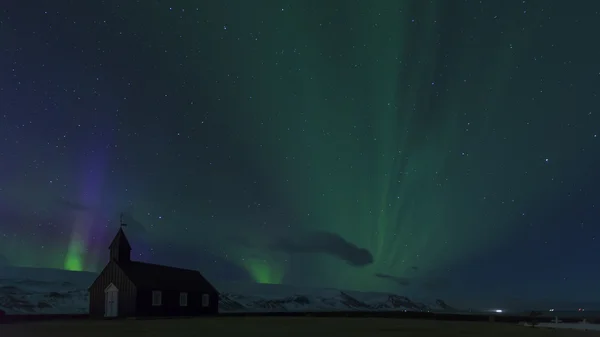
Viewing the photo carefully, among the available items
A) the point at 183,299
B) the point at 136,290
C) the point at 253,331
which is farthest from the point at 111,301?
the point at 253,331

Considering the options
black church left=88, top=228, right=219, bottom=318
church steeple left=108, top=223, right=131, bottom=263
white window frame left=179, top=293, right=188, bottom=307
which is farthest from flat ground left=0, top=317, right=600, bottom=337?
white window frame left=179, top=293, right=188, bottom=307

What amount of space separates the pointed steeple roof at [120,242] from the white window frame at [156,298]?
556 centimetres

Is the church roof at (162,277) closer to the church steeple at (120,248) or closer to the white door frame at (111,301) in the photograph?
the church steeple at (120,248)

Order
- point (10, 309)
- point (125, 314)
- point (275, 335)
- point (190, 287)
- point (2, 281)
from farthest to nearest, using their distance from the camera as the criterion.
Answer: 1. point (2, 281)
2. point (10, 309)
3. point (190, 287)
4. point (125, 314)
5. point (275, 335)

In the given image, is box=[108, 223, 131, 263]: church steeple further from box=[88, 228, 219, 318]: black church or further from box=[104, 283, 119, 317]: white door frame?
box=[104, 283, 119, 317]: white door frame

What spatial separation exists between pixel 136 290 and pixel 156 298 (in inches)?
119

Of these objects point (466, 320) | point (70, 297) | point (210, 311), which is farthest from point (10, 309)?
point (466, 320)

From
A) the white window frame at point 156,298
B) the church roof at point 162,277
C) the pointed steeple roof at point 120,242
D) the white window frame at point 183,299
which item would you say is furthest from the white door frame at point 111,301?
the white window frame at point 183,299

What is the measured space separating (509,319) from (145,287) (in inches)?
1456

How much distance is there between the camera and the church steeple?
58500mm

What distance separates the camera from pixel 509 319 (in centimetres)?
6003

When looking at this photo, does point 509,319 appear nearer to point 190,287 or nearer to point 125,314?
point 190,287

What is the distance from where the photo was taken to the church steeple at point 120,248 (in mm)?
58500

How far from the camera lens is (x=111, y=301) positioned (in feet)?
185
